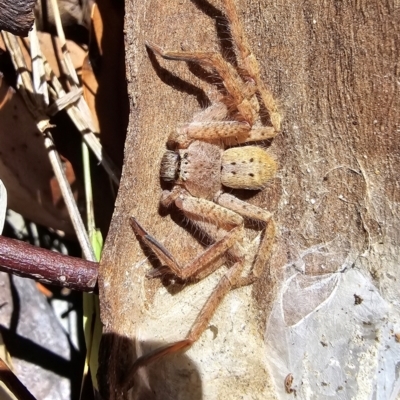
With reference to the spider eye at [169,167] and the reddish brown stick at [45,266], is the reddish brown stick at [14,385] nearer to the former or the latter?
the reddish brown stick at [45,266]

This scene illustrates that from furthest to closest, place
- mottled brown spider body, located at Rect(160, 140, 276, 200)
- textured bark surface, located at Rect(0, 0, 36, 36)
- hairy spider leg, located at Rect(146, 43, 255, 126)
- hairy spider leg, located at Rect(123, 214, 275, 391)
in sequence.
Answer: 1. mottled brown spider body, located at Rect(160, 140, 276, 200)
2. hairy spider leg, located at Rect(146, 43, 255, 126)
3. hairy spider leg, located at Rect(123, 214, 275, 391)
4. textured bark surface, located at Rect(0, 0, 36, 36)

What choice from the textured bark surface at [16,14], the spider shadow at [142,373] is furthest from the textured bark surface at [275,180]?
the textured bark surface at [16,14]

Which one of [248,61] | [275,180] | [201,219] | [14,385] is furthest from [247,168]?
[14,385]

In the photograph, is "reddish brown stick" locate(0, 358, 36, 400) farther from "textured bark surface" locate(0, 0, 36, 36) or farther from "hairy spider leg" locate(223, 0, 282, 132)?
"hairy spider leg" locate(223, 0, 282, 132)

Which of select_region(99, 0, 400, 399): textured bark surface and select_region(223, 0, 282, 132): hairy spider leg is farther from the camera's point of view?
select_region(223, 0, 282, 132): hairy spider leg

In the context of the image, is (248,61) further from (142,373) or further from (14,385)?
(14,385)

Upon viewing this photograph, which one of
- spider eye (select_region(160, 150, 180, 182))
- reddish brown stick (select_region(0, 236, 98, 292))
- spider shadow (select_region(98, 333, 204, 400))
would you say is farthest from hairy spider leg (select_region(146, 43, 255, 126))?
spider shadow (select_region(98, 333, 204, 400))

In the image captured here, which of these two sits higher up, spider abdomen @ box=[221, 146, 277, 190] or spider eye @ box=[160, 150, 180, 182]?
spider eye @ box=[160, 150, 180, 182]

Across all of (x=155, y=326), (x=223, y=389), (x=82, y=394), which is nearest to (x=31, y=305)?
(x=82, y=394)
